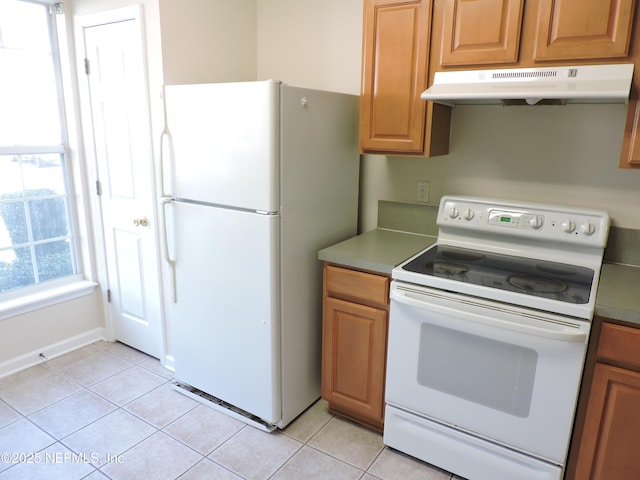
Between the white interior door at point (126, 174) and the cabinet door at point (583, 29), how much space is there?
1.93 meters

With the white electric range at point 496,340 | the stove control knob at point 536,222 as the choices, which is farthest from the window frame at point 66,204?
the stove control knob at point 536,222

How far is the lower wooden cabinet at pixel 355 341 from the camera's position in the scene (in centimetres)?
206

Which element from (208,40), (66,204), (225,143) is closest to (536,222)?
(225,143)

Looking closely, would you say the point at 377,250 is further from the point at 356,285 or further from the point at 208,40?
the point at 208,40

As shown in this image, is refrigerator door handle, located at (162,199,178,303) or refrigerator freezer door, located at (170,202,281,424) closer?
refrigerator freezer door, located at (170,202,281,424)

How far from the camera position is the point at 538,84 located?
1701 mm

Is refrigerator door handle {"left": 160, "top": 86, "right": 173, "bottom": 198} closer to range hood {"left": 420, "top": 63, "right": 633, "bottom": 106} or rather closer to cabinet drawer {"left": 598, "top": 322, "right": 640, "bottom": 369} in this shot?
range hood {"left": 420, "top": 63, "right": 633, "bottom": 106}

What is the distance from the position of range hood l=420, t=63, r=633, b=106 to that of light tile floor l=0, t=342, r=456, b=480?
63.2 inches

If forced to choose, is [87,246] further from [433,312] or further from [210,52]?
[433,312]

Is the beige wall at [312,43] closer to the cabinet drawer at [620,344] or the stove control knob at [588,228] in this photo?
the stove control knob at [588,228]

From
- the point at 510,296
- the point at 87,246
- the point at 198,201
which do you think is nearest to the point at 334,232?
the point at 198,201

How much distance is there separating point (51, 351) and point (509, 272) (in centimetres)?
276

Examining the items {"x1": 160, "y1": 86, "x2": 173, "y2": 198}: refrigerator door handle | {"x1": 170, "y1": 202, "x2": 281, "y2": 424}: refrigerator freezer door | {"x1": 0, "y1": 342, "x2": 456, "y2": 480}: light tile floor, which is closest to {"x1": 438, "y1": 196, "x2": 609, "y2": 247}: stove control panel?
{"x1": 170, "y1": 202, "x2": 281, "y2": 424}: refrigerator freezer door

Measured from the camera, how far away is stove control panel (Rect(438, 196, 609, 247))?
1.91 m
